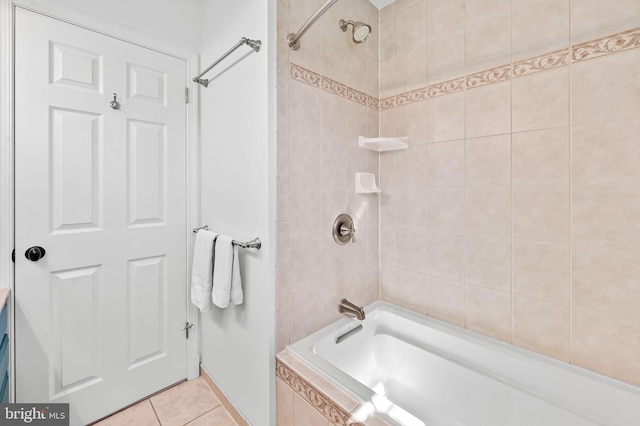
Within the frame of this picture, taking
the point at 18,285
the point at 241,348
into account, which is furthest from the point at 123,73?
the point at 241,348

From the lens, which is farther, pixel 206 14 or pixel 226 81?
pixel 206 14

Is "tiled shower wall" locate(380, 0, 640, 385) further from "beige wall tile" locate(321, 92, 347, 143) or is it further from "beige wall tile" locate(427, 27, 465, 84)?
"beige wall tile" locate(321, 92, 347, 143)

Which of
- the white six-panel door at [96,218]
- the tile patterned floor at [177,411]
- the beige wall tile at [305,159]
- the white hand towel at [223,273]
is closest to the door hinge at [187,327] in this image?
the white six-panel door at [96,218]

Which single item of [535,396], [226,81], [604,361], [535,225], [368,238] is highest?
[226,81]

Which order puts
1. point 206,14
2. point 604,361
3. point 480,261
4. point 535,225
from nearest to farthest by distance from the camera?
point 604,361 < point 535,225 < point 480,261 < point 206,14

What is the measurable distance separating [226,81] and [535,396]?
2.06m

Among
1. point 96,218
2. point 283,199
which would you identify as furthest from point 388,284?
point 96,218

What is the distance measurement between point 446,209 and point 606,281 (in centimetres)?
66

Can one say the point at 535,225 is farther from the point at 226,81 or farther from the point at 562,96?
the point at 226,81

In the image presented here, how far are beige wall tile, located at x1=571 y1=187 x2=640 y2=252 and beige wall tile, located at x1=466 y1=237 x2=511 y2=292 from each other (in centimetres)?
26

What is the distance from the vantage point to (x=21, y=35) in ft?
4.00

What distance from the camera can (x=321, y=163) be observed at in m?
1.41

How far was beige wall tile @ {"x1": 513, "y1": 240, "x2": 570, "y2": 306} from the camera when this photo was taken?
1.15 metres

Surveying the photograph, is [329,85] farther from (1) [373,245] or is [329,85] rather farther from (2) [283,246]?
(1) [373,245]
